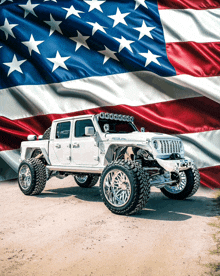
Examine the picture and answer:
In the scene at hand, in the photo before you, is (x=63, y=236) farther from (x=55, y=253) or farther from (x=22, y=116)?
(x=22, y=116)

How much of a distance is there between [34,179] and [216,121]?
16.6ft

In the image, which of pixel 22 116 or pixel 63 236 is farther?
pixel 22 116

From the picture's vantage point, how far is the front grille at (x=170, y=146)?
195 inches

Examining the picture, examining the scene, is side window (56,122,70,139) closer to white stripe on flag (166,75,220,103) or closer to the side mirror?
the side mirror

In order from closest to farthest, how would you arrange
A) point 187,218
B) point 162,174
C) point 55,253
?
1. point 55,253
2. point 187,218
3. point 162,174

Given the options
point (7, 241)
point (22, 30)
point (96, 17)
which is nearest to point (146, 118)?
point (96, 17)

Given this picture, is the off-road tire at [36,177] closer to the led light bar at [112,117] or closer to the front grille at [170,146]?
the led light bar at [112,117]

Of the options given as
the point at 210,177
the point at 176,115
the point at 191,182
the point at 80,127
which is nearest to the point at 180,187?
the point at 191,182

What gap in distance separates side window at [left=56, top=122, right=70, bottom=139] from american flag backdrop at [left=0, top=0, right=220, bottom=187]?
1959mm

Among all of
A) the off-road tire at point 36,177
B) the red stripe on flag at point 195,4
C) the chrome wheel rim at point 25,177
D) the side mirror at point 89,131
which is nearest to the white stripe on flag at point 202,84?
the red stripe on flag at point 195,4

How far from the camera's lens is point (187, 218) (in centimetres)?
416

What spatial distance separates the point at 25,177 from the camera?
21.2ft

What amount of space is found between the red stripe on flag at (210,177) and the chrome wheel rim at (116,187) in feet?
11.5

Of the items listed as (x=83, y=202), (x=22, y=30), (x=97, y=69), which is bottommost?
(x=83, y=202)
